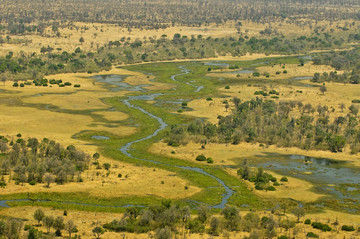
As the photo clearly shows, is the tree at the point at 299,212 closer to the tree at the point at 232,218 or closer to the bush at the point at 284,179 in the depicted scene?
the tree at the point at 232,218

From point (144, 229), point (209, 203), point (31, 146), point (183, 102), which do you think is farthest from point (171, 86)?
point (144, 229)

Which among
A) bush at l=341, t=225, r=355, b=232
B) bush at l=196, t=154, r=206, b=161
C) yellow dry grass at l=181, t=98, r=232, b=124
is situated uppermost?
yellow dry grass at l=181, t=98, r=232, b=124

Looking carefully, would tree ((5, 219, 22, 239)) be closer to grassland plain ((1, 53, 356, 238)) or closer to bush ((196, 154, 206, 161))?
grassland plain ((1, 53, 356, 238))

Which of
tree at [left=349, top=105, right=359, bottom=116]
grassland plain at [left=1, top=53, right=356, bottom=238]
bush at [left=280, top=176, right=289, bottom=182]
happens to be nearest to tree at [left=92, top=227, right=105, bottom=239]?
grassland plain at [left=1, top=53, right=356, bottom=238]

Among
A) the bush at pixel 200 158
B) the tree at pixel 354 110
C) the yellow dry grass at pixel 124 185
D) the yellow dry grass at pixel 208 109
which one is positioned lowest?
the yellow dry grass at pixel 124 185

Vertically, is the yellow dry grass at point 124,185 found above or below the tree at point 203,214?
below

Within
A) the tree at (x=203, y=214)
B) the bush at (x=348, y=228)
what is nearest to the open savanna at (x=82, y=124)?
the tree at (x=203, y=214)
